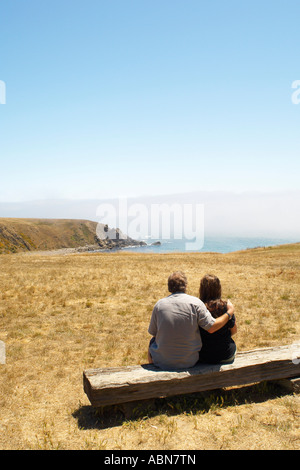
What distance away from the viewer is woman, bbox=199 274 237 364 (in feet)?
19.6

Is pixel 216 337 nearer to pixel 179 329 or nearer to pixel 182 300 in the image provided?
pixel 179 329

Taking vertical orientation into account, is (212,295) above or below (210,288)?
below

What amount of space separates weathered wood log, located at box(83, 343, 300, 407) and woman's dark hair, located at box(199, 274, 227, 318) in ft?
3.20

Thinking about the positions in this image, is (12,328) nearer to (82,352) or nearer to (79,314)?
(79,314)

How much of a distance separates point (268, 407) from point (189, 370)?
1.52m

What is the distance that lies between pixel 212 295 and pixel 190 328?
0.80 meters

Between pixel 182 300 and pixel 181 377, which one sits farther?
pixel 182 300

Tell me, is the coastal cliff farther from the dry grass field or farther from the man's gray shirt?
the man's gray shirt

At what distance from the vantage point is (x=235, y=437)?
469cm

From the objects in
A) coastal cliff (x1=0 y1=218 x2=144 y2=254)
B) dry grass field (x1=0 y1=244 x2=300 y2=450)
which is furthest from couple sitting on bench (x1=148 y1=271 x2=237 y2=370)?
coastal cliff (x1=0 y1=218 x2=144 y2=254)

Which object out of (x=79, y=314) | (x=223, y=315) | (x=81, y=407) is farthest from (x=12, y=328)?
(x=223, y=315)

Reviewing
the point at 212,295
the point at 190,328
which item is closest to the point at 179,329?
the point at 190,328

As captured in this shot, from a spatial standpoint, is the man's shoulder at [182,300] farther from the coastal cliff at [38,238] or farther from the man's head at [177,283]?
the coastal cliff at [38,238]

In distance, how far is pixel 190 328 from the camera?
18.8 ft
